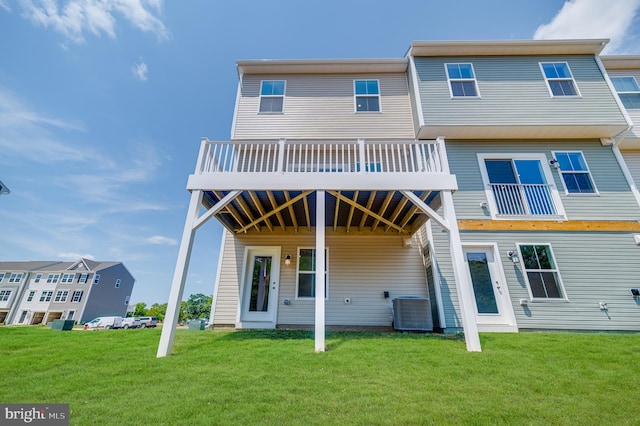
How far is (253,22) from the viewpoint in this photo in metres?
9.56

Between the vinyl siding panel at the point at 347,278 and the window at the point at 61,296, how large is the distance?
32867 millimetres

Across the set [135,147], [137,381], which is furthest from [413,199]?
[135,147]

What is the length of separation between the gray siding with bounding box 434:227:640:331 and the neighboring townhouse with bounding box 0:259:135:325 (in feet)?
120

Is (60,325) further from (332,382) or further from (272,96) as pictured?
(272,96)

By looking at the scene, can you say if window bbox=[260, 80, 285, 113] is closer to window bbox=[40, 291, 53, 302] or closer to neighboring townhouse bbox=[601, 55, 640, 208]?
neighboring townhouse bbox=[601, 55, 640, 208]

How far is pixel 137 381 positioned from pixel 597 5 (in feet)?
49.6

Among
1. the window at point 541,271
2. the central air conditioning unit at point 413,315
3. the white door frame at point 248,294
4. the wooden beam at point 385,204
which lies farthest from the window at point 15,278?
the window at point 541,271

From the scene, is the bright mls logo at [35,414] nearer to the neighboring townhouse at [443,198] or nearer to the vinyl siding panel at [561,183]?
the neighboring townhouse at [443,198]

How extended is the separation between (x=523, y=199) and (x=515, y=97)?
3.29m

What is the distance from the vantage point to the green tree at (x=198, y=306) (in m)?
38.7

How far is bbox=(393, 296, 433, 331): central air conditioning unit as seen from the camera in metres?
5.93

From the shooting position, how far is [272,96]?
880 cm

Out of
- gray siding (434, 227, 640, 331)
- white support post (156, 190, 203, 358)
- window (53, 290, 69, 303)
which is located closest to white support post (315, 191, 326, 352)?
white support post (156, 190, 203, 358)

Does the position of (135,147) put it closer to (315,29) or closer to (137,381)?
(315,29)
